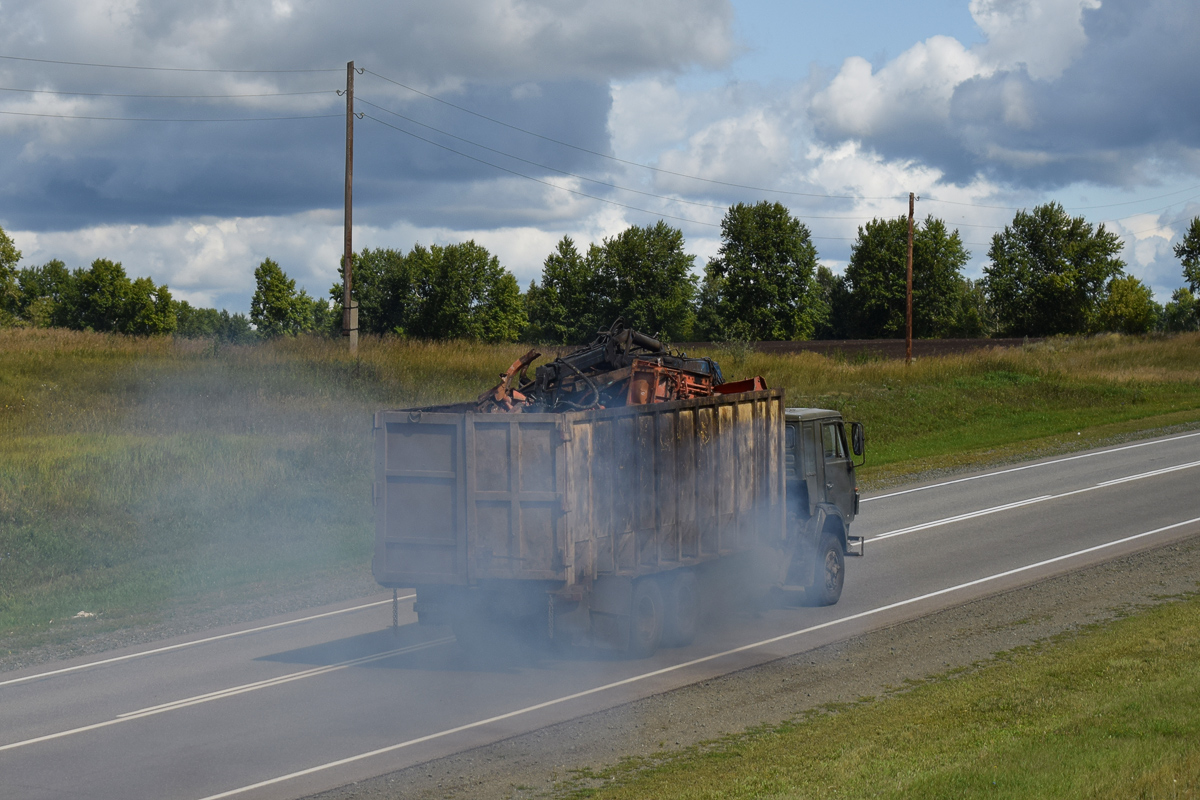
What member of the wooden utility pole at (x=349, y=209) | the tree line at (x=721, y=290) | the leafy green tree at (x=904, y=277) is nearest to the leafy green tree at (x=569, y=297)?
the tree line at (x=721, y=290)

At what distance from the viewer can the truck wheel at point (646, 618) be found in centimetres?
1117

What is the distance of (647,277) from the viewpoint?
8925cm

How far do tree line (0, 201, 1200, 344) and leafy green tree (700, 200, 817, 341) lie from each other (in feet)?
0.39

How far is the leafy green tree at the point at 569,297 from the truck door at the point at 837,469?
241 ft

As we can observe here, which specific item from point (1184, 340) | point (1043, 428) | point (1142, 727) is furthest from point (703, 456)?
point (1184, 340)

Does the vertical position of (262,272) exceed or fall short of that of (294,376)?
it exceeds it

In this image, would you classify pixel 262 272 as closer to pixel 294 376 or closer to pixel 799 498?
pixel 294 376

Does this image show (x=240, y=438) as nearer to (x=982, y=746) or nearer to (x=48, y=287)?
(x=982, y=746)

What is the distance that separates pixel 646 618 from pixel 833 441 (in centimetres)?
473

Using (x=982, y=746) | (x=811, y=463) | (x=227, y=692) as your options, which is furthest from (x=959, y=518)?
(x=227, y=692)

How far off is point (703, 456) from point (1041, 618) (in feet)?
15.9

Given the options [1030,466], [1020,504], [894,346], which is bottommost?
[1020,504]

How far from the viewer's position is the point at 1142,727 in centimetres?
835

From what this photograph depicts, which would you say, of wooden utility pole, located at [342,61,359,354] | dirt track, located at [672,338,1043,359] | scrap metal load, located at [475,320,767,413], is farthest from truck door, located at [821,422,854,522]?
dirt track, located at [672,338,1043,359]
